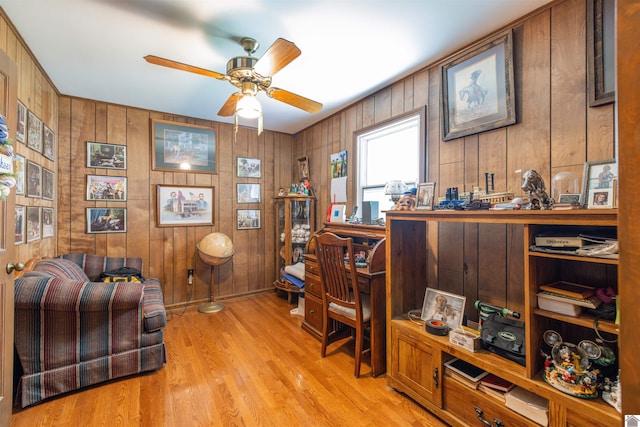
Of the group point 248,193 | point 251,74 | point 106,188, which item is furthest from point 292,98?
point 106,188

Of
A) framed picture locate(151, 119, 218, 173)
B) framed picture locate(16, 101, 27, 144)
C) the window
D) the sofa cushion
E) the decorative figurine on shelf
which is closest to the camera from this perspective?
the decorative figurine on shelf

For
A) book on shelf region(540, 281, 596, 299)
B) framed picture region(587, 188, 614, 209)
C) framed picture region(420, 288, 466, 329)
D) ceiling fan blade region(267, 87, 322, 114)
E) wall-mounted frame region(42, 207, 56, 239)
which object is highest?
ceiling fan blade region(267, 87, 322, 114)

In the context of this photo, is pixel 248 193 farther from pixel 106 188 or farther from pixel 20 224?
pixel 20 224

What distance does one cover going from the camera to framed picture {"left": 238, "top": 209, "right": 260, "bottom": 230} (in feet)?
13.5

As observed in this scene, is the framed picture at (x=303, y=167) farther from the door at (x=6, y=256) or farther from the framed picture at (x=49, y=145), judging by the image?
the door at (x=6, y=256)

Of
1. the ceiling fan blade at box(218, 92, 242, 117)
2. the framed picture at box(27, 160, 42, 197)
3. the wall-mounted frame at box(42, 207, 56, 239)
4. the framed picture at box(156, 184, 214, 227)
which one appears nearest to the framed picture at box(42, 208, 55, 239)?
the wall-mounted frame at box(42, 207, 56, 239)

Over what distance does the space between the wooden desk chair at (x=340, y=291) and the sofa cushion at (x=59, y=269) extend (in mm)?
2081

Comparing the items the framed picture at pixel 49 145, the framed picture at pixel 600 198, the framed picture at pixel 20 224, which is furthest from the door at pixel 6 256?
the framed picture at pixel 600 198

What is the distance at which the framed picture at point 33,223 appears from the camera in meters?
2.28

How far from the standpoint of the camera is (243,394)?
1992 mm

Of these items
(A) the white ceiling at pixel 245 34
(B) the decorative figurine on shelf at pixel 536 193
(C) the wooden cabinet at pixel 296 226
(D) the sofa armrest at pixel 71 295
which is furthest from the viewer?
(C) the wooden cabinet at pixel 296 226

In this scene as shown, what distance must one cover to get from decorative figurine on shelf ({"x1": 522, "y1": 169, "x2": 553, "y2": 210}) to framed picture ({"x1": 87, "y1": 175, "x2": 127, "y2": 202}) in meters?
3.93

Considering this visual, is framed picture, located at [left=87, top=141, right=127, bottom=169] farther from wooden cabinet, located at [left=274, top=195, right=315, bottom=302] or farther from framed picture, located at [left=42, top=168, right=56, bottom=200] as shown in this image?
wooden cabinet, located at [left=274, top=195, right=315, bottom=302]

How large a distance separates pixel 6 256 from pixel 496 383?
106 inches
